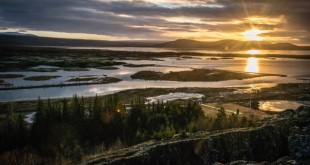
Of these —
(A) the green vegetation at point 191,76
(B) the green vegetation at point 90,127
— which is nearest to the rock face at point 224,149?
(B) the green vegetation at point 90,127

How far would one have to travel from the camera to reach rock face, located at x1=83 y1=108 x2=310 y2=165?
1337 cm

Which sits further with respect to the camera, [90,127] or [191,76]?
[191,76]

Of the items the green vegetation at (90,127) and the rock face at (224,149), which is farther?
the green vegetation at (90,127)

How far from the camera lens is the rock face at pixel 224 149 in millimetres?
13367

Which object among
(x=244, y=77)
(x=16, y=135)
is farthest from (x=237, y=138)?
(x=244, y=77)

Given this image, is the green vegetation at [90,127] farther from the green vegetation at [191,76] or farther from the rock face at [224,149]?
the green vegetation at [191,76]

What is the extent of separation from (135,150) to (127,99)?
48559mm

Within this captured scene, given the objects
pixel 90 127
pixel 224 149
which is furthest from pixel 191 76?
pixel 224 149

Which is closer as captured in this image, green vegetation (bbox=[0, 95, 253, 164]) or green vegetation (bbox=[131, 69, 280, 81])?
green vegetation (bbox=[0, 95, 253, 164])

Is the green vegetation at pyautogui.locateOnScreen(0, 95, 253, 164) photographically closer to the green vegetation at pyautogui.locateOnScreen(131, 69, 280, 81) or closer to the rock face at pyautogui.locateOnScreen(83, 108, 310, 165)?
the rock face at pyautogui.locateOnScreen(83, 108, 310, 165)

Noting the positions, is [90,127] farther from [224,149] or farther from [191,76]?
[191,76]

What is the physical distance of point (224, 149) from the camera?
49.3 feet

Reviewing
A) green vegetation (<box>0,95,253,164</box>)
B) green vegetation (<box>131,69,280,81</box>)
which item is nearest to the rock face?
green vegetation (<box>0,95,253,164</box>)

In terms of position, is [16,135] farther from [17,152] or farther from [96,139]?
[96,139]
